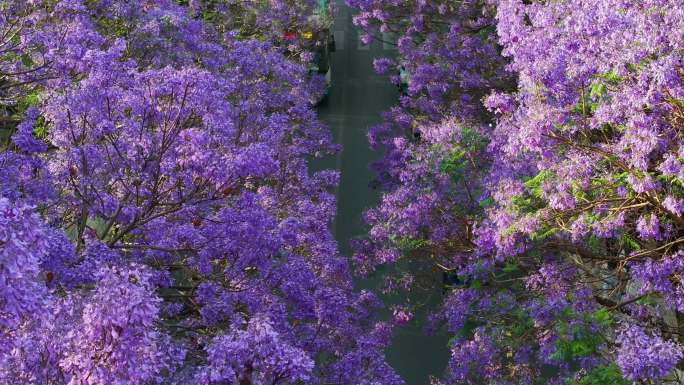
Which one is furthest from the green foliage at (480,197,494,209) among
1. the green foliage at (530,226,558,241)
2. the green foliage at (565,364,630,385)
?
the green foliage at (565,364,630,385)

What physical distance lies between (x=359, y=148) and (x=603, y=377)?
65.4ft

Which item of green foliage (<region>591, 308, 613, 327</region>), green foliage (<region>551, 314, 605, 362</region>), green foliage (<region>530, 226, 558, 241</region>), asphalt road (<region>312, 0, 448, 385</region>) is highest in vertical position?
green foliage (<region>530, 226, 558, 241</region>)

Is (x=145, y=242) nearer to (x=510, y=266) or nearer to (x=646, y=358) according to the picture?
(x=646, y=358)

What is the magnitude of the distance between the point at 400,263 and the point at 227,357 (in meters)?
9.31

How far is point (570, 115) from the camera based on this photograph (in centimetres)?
998

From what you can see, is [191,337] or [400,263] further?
[400,263]

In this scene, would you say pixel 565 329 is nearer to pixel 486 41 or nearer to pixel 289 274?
pixel 289 274

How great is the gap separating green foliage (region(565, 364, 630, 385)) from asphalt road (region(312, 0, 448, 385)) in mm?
6085

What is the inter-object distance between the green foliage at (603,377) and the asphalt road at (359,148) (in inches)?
240

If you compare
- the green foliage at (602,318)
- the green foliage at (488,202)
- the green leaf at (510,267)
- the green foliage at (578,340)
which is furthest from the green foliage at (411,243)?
the green foliage at (602,318)

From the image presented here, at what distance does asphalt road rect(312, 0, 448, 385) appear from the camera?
19.4 m

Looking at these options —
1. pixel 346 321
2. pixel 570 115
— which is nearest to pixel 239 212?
pixel 346 321

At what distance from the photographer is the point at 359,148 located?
94.9 feet

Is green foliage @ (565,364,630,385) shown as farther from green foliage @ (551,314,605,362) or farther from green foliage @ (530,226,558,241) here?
green foliage @ (530,226,558,241)
